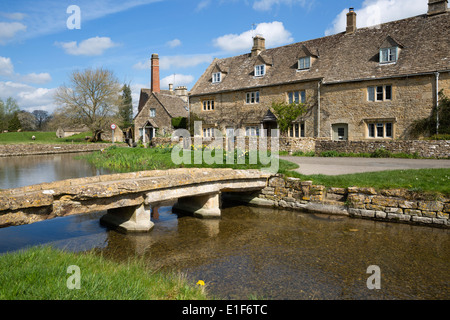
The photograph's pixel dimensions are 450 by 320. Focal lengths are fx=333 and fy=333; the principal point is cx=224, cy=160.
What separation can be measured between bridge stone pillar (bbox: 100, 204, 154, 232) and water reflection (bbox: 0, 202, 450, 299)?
0.26 m

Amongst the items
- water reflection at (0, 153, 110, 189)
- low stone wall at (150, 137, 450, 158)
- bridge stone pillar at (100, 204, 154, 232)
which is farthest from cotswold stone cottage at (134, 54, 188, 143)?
bridge stone pillar at (100, 204, 154, 232)

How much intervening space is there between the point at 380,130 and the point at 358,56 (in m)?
6.24

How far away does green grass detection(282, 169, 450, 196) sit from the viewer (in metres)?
10.2

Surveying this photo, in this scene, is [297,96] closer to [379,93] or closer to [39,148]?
[379,93]

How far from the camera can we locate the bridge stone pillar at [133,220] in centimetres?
982

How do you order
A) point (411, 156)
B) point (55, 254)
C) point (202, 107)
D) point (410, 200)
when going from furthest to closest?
1. point (202, 107)
2. point (411, 156)
3. point (410, 200)
4. point (55, 254)

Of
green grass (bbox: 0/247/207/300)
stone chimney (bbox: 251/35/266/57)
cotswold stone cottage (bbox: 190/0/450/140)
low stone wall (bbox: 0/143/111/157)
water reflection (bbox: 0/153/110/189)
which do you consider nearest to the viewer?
green grass (bbox: 0/247/207/300)

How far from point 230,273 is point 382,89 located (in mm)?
22438

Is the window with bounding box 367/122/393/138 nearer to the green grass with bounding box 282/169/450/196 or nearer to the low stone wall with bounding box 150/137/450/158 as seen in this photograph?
the low stone wall with bounding box 150/137/450/158

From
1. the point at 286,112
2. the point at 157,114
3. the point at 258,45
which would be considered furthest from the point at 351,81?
the point at 157,114

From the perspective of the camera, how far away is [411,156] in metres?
20.0
